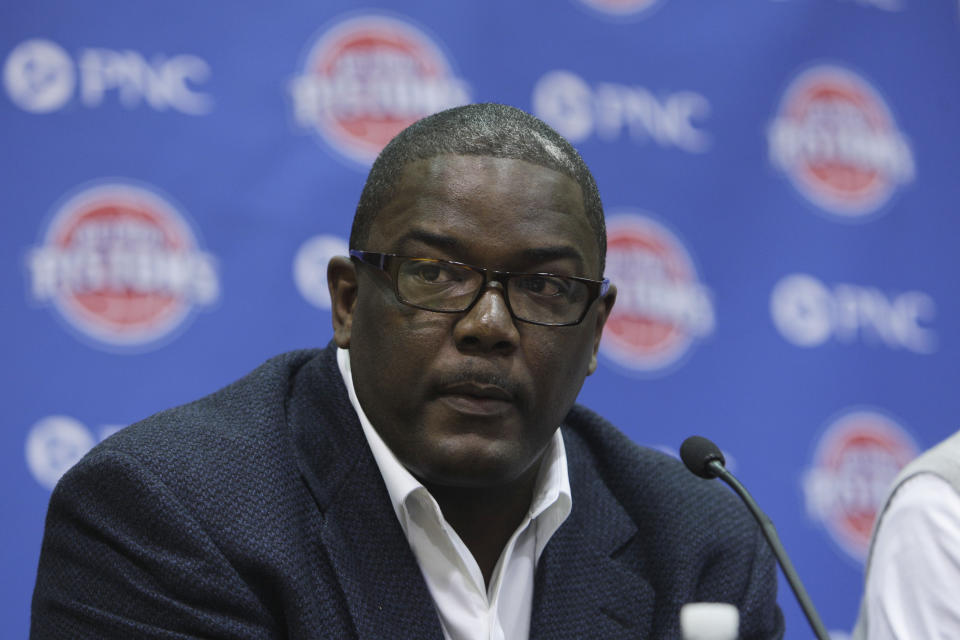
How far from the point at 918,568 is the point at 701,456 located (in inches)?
17.1

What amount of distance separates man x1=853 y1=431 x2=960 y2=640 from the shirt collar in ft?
1.68

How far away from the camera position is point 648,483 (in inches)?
78.1

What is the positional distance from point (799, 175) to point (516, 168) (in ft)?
5.41

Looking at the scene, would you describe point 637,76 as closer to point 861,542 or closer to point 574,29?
point 574,29

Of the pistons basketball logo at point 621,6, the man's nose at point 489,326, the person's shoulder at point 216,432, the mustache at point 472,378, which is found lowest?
the person's shoulder at point 216,432

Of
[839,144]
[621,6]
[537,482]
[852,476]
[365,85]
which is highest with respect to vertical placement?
[621,6]

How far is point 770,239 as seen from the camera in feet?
9.70

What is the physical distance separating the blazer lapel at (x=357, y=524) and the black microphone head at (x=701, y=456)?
1.47ft

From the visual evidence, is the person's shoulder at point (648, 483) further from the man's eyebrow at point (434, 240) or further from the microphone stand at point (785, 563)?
the man's eyebrow at point (434, 240)

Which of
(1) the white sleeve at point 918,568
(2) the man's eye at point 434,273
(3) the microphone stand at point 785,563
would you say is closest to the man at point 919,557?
(1) the white sleeve at point 918,568

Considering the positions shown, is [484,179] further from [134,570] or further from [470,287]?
[134,570]

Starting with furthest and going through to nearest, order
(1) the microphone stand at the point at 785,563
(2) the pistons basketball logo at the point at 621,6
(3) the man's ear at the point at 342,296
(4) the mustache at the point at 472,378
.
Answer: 1. (2) the pistons basketball logo at the point at 621,6
2. (3) the man's ear at the point at 342,296
3. (4) the mustache at the point at 472,378
4. (1) the microphone stand at the point at 785,563

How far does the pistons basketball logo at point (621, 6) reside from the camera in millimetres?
2876

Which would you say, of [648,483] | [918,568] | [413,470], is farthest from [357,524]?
[918,568]
